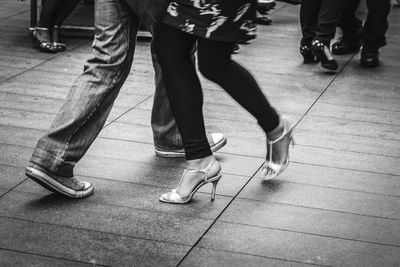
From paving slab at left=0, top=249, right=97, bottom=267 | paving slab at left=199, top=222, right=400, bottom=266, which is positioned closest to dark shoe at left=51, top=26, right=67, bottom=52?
paving slab at left=199, top=222, right=400, bottom=266

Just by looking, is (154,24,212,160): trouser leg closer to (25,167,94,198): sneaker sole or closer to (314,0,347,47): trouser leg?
(25,167,94,198): sneaker sole

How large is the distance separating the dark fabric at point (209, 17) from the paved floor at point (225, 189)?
33.1 inches

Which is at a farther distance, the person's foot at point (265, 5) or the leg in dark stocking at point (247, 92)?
the person's foot at point (265, 5)

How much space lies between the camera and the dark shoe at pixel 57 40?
8.05m

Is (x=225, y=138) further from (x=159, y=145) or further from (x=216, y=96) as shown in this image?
(x=216, y=96)

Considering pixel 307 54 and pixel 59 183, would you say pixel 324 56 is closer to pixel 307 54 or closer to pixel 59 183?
pixel 307 54

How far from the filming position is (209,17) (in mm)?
4109

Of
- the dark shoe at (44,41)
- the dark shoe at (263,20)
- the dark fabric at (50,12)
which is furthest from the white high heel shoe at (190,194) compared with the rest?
the dark shoe at (263,20)

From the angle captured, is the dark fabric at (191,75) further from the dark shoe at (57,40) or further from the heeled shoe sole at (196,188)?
the dark shoe at (57,40)

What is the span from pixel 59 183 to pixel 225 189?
0.85 m

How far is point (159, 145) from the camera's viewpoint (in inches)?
202

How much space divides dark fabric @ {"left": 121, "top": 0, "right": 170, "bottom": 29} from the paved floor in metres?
0.85

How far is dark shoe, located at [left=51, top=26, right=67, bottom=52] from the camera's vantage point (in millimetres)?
8047

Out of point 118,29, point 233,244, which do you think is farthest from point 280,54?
point 233,244
